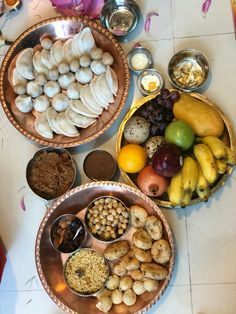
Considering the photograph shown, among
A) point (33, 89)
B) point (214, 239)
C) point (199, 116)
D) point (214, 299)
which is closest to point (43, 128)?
point (33, 89)

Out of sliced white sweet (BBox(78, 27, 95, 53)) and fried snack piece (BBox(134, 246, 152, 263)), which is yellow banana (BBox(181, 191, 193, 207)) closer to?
fried snack piece (BBox(134, 246, 152, 263))

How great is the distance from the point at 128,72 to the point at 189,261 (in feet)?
2.03

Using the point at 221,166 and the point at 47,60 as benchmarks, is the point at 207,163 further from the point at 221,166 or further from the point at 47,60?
the point at 47,60

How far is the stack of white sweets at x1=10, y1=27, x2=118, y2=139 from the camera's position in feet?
4.27

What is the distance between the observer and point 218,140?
3.88 ft

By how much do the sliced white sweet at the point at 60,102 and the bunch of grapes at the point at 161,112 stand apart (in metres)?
0.26

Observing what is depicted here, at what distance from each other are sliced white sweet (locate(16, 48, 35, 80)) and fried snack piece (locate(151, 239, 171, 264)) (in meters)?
0.68

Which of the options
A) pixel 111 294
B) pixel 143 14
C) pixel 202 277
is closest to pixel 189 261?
pixel 202 277

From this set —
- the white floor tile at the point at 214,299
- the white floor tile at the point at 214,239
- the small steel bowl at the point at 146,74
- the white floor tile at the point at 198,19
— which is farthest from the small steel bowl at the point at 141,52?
the white floor tile at the point at 214,299

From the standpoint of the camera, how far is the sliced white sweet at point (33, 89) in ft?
4.41

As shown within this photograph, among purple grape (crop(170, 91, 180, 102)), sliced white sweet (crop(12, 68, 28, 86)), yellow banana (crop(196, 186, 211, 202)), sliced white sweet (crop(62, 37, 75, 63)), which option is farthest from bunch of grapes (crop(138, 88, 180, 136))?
sliced white sweet (crop(12, 68, 28, 86))

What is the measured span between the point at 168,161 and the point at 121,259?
33 centimetres

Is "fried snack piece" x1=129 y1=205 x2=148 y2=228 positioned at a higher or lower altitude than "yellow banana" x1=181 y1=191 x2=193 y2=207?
lower

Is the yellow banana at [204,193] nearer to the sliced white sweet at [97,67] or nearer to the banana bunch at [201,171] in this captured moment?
the banana bunch at [201,171]
